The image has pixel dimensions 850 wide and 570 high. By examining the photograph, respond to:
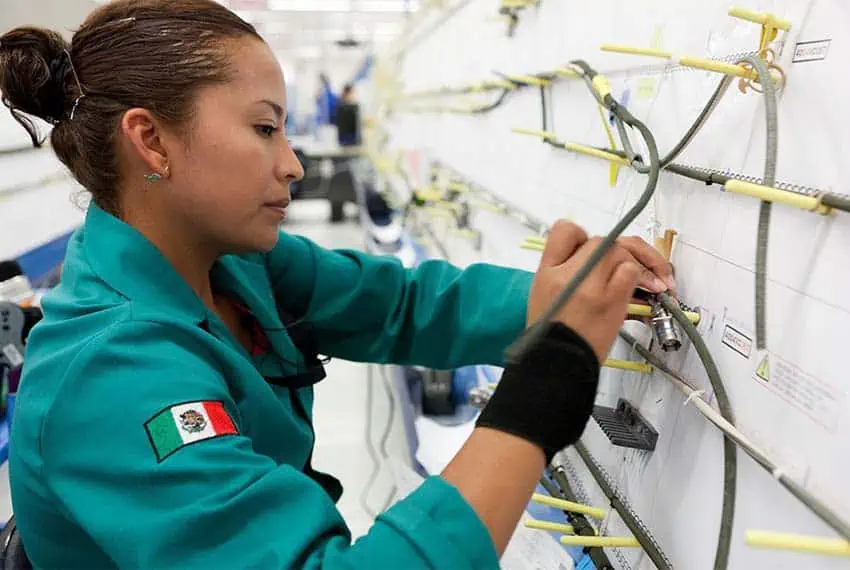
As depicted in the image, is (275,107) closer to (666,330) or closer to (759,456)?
(666,330)

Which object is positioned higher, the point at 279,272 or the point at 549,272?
the point at 549,272

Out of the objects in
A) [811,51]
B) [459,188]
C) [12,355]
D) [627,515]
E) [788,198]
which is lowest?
[12,355]

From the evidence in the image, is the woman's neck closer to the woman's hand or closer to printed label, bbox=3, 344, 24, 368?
the woman's hand

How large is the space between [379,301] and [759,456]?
0.68m

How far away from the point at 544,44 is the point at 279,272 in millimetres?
732

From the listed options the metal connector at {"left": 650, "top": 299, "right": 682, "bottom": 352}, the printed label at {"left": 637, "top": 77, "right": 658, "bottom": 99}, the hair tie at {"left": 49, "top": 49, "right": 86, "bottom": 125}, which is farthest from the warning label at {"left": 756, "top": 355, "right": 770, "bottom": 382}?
the hair tie at {"left": 49, "top": 49, "right": 86, "bottom": 125}

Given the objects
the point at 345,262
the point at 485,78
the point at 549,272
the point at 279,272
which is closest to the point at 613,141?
the point at 549,272

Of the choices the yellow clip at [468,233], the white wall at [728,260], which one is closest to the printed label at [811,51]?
the white wall at [728,260]

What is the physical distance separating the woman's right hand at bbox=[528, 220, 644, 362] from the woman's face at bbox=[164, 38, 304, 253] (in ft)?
1.15

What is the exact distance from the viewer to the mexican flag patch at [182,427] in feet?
1.89

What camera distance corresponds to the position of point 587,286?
60cm

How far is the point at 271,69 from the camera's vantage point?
2.60 ft

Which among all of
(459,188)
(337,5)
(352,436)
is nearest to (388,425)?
(352,436)

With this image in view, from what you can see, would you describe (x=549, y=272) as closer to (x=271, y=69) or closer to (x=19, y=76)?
(x=271, y=69)
